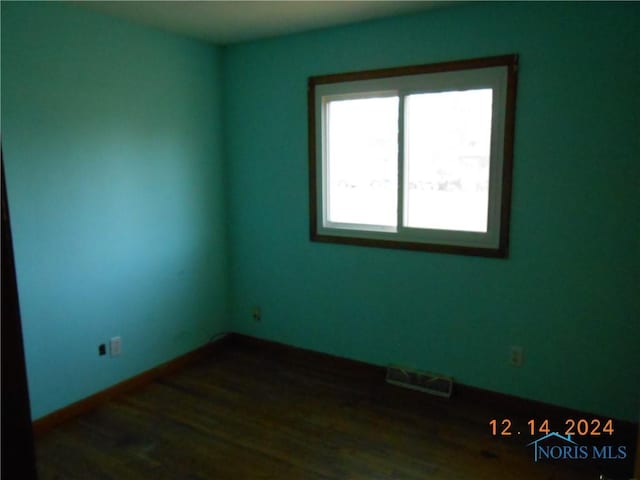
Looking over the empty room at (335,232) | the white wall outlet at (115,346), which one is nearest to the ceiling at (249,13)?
the empty room at (335,232)

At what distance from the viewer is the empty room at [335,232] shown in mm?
2486

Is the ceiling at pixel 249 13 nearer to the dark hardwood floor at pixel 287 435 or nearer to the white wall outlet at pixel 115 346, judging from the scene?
the white wall outlet at pixel 115 346

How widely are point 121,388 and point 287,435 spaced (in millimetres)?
1241

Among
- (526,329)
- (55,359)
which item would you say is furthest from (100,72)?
(526,329)

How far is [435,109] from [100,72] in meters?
2.06

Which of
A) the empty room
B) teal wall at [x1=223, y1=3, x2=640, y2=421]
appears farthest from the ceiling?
teal wall at [x1=223, y1=3, x2=640, y2=421]

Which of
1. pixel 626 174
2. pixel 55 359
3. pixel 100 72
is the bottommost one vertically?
pixel 55 359

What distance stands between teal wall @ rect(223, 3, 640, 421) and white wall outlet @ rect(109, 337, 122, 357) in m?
1.19

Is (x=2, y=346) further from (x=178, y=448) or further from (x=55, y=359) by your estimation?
(x=55, y=359)

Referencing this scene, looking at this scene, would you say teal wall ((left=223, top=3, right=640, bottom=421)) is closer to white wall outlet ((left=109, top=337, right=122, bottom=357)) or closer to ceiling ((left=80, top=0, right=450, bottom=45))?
ceiling ((left=80, top=0, right=450, bottom=45))

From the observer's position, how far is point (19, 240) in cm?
255

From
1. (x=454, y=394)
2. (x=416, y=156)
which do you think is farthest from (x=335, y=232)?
(x=454, y=394)

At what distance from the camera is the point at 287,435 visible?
8.75 feet

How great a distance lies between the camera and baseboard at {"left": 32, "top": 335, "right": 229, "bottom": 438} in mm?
2734
